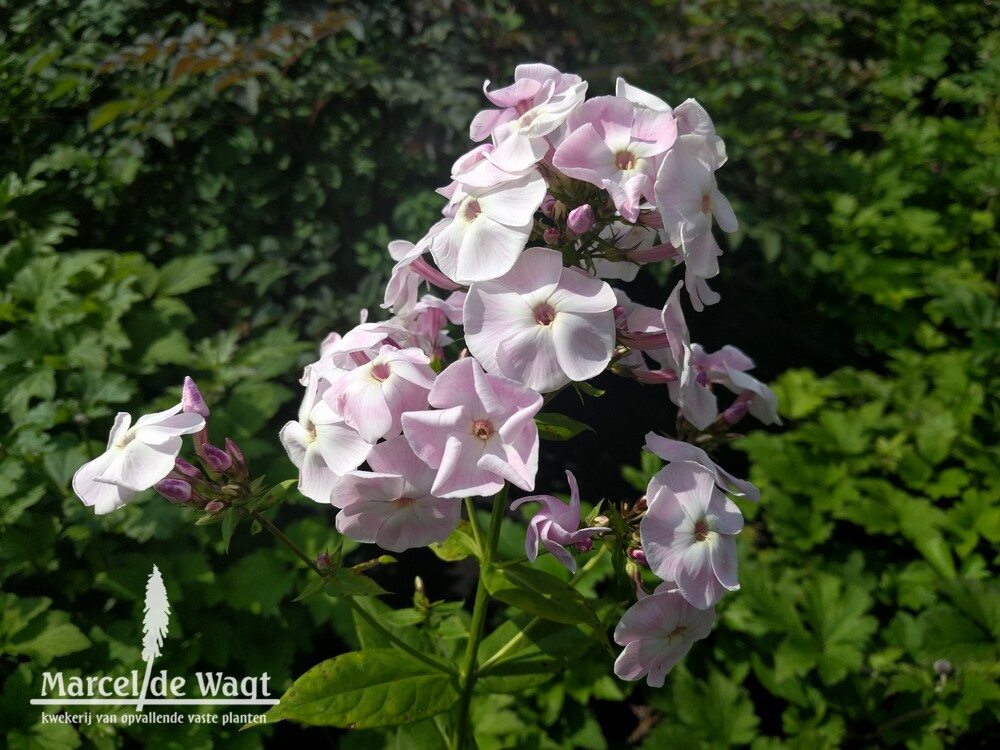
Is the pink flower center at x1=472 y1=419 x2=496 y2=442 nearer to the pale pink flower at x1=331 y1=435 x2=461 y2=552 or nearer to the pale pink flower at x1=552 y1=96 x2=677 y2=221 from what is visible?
the pale pink flower at x1=331 y1=435 x2=461 y2=552

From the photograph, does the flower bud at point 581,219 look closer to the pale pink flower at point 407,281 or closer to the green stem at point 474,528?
the pale pink flower at point 407,281

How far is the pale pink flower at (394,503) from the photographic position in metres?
0.87

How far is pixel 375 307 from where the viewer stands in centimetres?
253

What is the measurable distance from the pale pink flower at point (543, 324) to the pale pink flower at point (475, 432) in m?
0.03

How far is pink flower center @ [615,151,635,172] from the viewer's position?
0.90m

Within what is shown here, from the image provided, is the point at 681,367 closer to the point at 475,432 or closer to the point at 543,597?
the point at 475,432

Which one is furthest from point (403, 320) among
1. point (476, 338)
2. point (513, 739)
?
point (513, 739)

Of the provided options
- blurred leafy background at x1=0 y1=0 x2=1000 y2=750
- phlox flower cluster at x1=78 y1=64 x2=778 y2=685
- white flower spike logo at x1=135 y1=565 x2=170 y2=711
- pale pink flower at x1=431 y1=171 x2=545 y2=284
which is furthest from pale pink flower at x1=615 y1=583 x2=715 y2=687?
white flower spike logo at x1=135 y1=565 x2=170 y2=711

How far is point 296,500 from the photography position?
1.96m

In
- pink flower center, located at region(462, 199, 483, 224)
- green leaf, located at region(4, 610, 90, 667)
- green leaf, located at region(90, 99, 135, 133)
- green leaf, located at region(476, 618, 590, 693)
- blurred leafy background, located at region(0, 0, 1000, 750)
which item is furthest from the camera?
green leaf, located at region(90, 99, 135, 133)

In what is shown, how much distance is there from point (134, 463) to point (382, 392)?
1.13 ft

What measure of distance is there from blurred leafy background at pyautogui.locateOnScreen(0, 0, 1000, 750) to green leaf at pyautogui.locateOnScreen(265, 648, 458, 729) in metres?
0.58

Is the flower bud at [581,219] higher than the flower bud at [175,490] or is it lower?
higher

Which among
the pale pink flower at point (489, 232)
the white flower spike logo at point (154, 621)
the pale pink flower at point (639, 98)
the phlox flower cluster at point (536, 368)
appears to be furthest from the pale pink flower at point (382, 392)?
the white flower spike logo at point (154, 621)
